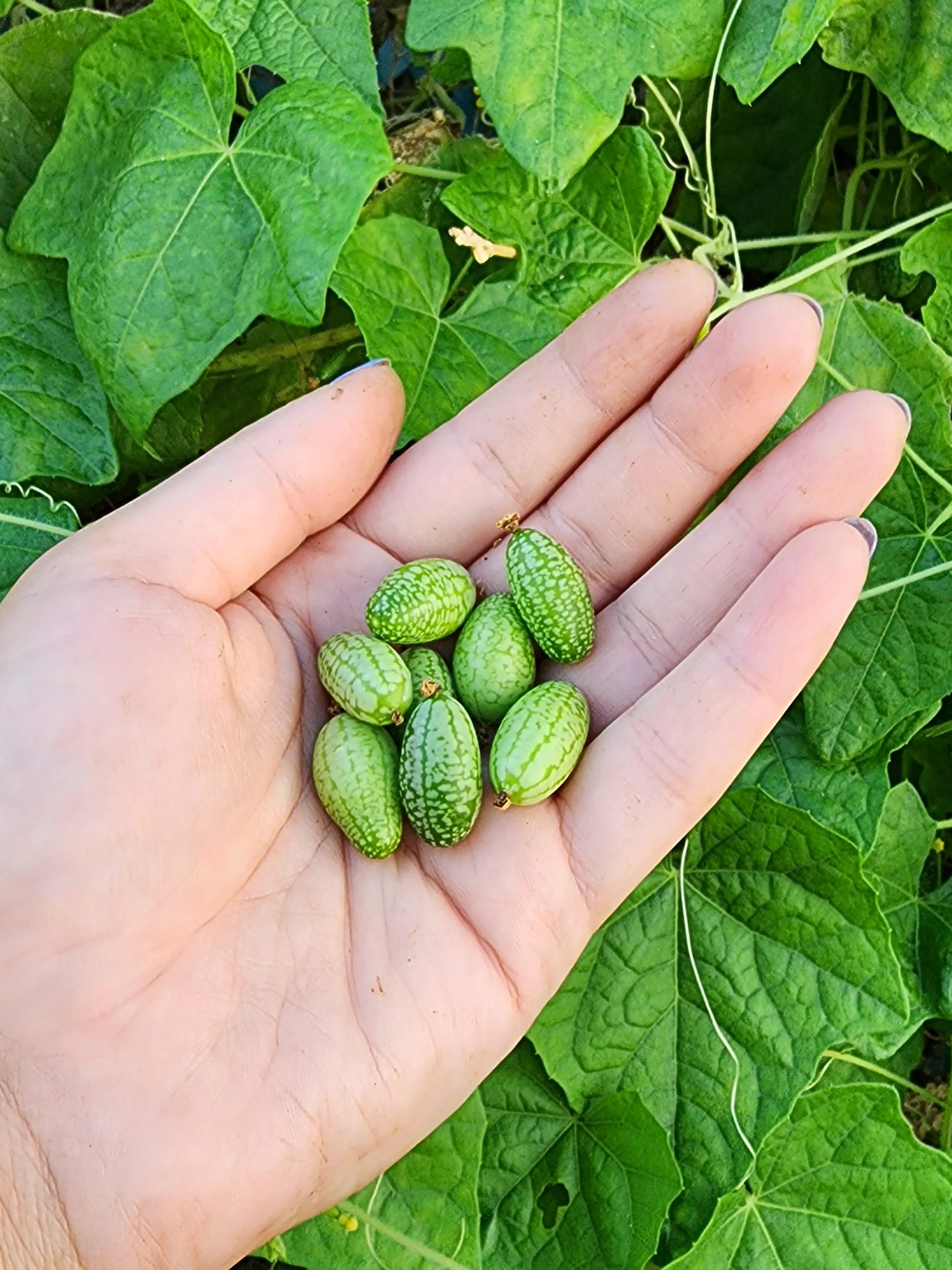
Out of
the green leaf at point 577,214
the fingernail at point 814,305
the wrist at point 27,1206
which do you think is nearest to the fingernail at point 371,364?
the green leaf at point 577,214

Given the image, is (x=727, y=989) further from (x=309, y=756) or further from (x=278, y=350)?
(x=278, y=350)

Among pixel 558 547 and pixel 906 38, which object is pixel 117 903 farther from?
pixel 906 38

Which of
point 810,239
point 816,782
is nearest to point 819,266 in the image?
point 810,239

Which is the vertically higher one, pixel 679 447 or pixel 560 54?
pixel 560 54

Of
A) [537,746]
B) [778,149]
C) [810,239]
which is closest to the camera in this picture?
[537,746]

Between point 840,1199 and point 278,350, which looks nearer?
point 840,1199

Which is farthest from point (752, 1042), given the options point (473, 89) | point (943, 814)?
point (473, 89)
